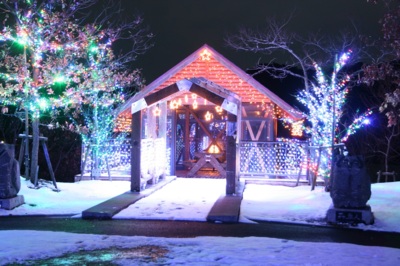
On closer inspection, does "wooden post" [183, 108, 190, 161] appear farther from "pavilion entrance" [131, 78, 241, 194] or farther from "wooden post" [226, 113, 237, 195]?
"wooden post" [226, 113, 237, 195]

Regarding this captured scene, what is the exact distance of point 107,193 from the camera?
1425 centimetres

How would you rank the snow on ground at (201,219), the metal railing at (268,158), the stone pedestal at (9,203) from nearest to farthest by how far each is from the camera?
the snow on ground at (201,219)
the stone pedestal at (9,203)
the metal railing at (268,158)

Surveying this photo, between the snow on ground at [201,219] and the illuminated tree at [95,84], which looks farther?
the illuminated tree at [95,84]

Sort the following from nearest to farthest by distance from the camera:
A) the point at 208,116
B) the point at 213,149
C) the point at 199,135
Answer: the point at 213,149 < the point at 208,116 < the point at 199,135

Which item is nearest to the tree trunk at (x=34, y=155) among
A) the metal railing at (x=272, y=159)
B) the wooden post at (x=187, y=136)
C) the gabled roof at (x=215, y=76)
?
the gabled roof at (x=215, y=76)

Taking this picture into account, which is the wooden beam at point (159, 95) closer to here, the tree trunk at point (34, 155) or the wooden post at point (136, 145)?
the wooden post at point (136, 145)

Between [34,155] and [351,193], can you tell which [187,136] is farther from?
[351,193]

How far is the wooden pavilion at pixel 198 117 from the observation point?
1340 centimetres

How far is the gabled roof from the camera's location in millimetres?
18766

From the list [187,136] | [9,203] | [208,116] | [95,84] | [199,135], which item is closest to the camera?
[9,203]

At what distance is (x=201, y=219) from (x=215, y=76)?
999 centimetres

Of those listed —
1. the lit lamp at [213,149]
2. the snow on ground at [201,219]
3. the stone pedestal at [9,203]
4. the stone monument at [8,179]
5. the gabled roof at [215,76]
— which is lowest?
the snow on ground at [201,219]

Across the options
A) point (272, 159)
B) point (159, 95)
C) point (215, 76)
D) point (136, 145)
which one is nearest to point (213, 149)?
point (215, 76)

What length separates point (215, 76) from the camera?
19.2 meters
